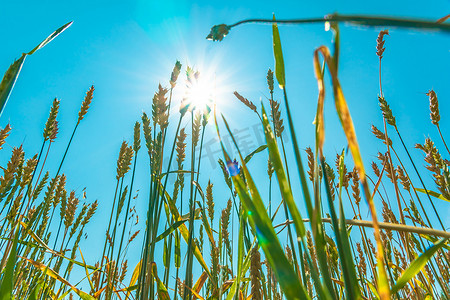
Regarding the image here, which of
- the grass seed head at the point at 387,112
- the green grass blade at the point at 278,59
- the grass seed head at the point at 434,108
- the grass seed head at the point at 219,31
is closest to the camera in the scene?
the grass seed head at the point at 219,31

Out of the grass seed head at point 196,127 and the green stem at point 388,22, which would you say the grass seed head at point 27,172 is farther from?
the green stem at point 388,22

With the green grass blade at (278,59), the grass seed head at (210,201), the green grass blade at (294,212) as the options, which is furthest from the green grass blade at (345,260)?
the grass seed head at (210,201)

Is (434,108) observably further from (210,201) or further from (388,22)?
(388,22)

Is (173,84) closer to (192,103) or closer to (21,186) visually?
(192,103)

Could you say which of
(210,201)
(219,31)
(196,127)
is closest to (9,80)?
(219,31)

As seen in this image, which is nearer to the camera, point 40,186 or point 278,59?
point 278,59

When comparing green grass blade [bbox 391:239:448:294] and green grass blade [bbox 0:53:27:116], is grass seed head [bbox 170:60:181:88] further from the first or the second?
green grass blade [bbox 391:239:448:294]

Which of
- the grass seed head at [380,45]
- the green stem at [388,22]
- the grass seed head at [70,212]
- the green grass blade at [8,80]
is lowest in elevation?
the green stem at [388,22]

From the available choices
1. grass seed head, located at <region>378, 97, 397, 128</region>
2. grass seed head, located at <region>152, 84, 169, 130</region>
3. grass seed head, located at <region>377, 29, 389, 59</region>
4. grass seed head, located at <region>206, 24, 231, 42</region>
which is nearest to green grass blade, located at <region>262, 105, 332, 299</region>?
grass seed head, located at <region>206, 24, 231, 42</region>

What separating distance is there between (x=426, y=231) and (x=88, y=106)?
1.85 m

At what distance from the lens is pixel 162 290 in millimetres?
1250

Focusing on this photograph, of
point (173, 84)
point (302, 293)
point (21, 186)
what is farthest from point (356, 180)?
point (21, 186)

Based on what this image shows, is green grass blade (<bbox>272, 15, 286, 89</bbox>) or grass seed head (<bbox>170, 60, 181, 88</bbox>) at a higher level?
grass seed head (<bbox>170, 60, 181, 88</bbox>)

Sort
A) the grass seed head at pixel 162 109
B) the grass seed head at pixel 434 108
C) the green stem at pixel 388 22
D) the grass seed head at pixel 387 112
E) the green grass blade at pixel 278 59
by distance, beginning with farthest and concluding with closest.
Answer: the grass seed head at pixel 434 108, the grass seed head at pixel 387 112, the grass seed head at pixel 162 109, the green grass blade at pixel 278 59, the green stem at pixel 388 22
